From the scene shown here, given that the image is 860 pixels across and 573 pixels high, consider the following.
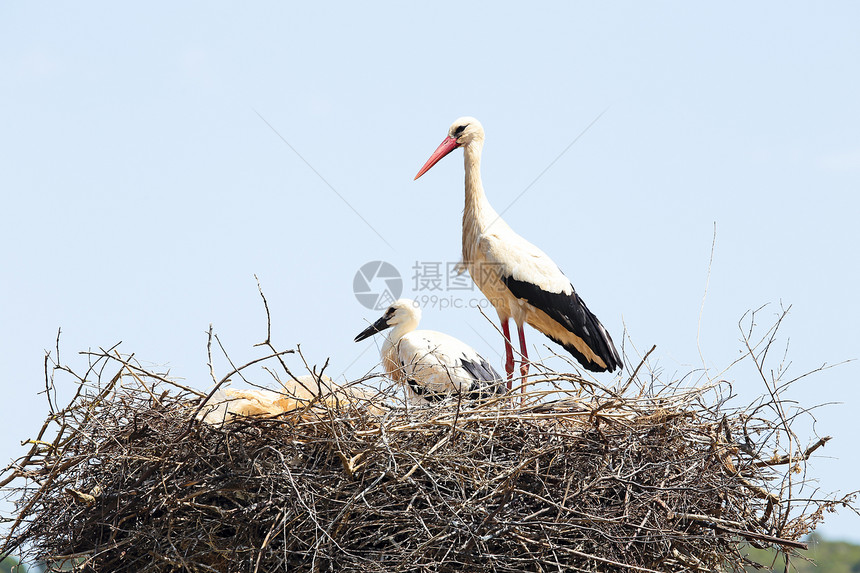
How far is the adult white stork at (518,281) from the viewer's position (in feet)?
15.2

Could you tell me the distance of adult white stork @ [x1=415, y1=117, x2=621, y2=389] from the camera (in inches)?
182

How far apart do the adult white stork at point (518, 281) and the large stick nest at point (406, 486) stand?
1.55 meters

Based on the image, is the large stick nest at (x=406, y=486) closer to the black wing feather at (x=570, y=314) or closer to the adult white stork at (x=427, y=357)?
the adult white stork at (x=427, y=357)

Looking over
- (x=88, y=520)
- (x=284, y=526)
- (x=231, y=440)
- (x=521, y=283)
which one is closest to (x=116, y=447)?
(x=88, y=520)

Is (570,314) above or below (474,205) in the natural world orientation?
below

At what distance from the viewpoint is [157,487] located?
273 centimetres

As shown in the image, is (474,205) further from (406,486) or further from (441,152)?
(406,486)

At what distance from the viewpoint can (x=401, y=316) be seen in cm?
463

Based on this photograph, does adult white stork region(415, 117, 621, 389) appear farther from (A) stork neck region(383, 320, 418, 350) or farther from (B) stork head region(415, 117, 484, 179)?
(A) stork neck region(383, 320, 418, 350)

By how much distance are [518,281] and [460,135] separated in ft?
2.99

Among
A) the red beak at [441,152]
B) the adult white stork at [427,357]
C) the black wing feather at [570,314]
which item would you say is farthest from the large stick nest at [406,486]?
the red beak at [441,152]

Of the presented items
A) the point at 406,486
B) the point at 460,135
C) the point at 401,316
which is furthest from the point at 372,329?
the point at 406,486

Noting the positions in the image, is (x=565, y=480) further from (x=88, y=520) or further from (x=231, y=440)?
(x=88, y=520)

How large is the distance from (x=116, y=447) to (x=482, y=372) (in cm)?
182
